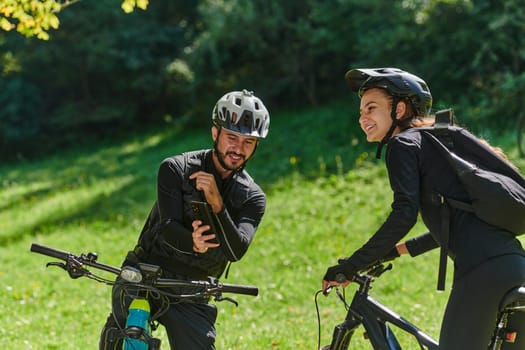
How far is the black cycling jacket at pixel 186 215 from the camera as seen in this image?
430 cm

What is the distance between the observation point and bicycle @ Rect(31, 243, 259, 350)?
13.1 ft

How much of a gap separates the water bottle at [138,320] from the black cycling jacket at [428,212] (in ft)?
4.40

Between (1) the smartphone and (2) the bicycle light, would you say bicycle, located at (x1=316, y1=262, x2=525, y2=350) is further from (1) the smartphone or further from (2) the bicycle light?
(2) the bicycle light

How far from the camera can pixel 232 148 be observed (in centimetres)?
450

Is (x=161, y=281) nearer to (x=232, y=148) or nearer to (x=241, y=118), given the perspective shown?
(x=232, y=148)

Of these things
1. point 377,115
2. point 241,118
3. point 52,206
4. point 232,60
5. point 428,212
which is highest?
point 232,60

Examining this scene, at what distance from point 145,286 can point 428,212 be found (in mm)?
1629

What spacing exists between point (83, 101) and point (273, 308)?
24165mm

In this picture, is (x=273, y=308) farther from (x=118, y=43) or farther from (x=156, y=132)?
(x=118, y=43)

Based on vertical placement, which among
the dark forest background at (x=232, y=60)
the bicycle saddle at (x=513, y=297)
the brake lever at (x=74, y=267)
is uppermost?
the dark forest background at (x=232, y=60)

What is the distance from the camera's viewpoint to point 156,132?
29.1 meters

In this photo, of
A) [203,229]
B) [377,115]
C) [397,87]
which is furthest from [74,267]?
[397,87]

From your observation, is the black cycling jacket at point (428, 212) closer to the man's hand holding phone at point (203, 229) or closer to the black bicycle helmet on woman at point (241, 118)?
the man's hand holding phone at point (203, 229)

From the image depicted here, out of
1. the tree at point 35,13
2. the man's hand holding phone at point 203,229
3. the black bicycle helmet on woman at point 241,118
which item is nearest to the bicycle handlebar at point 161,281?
the man's hand holding phone at point 203,229
